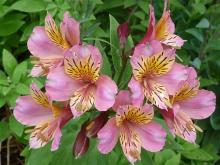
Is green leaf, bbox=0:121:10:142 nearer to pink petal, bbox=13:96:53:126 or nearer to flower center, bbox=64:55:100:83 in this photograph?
pink petal, bbox=13:96:53:126

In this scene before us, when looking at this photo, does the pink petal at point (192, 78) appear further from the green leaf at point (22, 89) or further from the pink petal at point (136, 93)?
the green leaf at point (22, 89)

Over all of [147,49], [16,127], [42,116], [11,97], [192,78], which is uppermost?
[147,49]

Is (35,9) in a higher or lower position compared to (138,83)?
lower

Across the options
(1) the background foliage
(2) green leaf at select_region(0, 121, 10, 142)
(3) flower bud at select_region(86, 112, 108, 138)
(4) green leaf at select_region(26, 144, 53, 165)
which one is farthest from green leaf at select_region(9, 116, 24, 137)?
(3) flower bud at select_region(86, 112, 108, 138)

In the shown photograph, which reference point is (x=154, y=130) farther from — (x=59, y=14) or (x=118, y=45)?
(x=59, y=14)

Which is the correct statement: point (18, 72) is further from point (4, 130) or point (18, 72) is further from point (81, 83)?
point (81, 83)

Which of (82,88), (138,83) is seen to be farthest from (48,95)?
(138,83)

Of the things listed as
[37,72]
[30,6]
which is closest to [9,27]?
[30,6]

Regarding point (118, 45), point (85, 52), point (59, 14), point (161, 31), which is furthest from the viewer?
point (59, 14)
